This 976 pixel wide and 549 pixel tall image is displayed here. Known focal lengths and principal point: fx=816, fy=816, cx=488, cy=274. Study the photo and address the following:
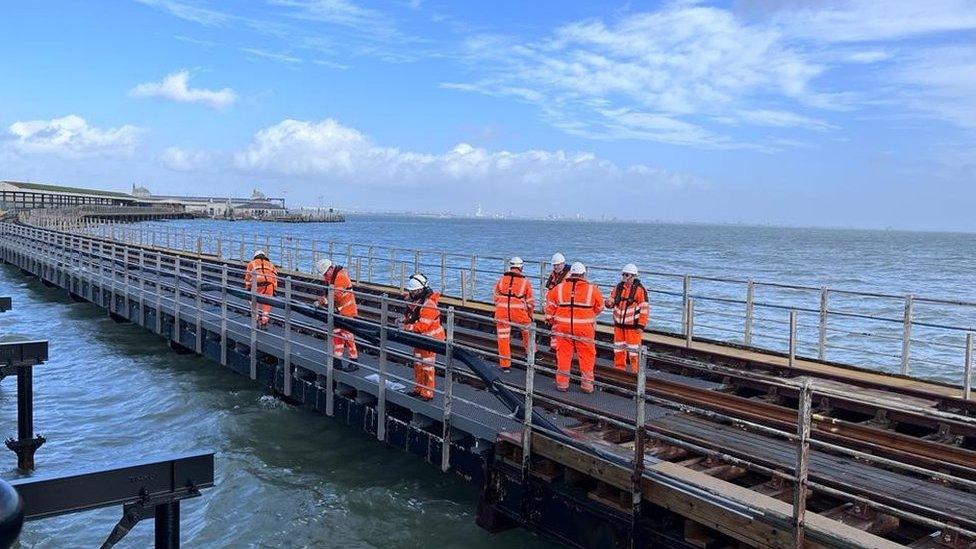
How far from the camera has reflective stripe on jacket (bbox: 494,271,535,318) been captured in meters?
12.5

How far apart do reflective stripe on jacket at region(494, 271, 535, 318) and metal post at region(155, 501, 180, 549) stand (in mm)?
7389

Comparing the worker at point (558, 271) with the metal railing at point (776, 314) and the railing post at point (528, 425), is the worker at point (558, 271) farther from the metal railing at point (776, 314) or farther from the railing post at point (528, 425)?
the railing post at point (528, 425)

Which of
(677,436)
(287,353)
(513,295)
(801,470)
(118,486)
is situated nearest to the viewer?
(118,486)

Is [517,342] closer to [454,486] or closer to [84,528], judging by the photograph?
[454,486]

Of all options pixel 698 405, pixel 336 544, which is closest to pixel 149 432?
pixel 336 544

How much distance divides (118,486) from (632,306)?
7.89m

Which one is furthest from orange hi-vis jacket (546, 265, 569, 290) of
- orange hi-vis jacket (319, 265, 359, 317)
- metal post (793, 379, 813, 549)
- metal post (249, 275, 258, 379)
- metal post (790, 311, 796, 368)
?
metal post (793, 379, 813, 549)

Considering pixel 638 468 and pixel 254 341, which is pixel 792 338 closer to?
pixel 638 468

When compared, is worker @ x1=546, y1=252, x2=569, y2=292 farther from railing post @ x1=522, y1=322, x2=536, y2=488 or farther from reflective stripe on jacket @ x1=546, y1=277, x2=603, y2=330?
railing post @ x1=522, y1=322, x2=536, y2=488

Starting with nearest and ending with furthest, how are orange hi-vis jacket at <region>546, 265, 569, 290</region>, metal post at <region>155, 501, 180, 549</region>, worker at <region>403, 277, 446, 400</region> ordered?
metal post at <region>155, 501, 180, 549</region> → worker at <region>403, 277, 446, 400</region> → orange hi-vis jacket at <region>546, 265, 569, 290</region>

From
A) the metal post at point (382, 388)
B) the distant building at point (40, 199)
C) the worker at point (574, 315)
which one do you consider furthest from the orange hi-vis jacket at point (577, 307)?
the distant building at point (40, 199)

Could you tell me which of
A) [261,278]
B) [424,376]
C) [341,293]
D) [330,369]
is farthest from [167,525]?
[261,278]

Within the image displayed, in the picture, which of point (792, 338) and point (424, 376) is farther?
point (792, 338)

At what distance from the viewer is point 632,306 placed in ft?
38.3
